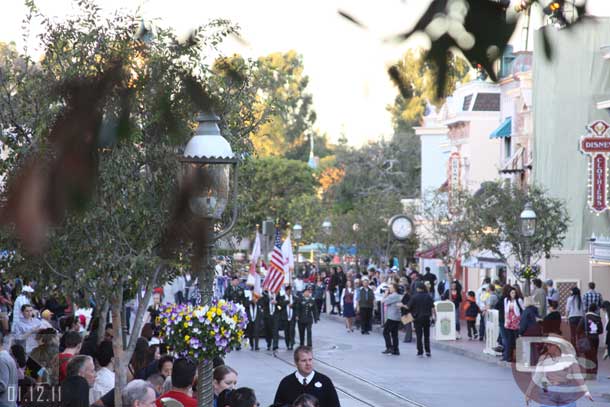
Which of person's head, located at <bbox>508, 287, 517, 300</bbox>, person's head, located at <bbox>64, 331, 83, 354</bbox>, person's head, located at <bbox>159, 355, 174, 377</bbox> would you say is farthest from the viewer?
person's head, located at <bbox>508, 287, 517, 300</bbox>

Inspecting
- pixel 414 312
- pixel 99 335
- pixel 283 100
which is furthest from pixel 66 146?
pixel 414 312

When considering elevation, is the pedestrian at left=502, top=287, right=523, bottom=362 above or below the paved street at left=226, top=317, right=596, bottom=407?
above

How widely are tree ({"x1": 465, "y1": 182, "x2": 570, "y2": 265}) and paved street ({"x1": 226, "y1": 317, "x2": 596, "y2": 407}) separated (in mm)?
4612

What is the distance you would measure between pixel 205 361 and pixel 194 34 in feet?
25.3

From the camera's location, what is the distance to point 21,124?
1136cm

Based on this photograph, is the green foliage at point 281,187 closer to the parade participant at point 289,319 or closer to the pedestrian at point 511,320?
the parade participant at point 289,319

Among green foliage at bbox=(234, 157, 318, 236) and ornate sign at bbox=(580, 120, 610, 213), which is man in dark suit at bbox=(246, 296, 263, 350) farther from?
green foliage at bbox=(234, 157, 318, 236)

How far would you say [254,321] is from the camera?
98.0 feet

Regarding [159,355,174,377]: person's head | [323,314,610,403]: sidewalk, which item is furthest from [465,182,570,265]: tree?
[159,355,174,377]: person's head

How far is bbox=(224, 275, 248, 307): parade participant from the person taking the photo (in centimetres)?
3008

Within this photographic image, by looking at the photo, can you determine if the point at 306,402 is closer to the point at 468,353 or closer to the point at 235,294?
the point at 468,353

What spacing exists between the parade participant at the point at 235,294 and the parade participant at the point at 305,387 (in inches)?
765

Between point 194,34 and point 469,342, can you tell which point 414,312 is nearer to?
point 469,342

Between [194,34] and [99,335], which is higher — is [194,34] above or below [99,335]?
above
